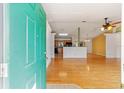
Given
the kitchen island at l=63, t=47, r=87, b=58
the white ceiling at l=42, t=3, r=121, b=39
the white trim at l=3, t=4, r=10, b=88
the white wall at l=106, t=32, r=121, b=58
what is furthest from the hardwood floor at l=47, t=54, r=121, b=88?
the white wall at l=106, t=32, r=121, b=58

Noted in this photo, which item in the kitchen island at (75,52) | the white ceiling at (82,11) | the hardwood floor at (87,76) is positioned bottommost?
the hardwood floor at (87,76)

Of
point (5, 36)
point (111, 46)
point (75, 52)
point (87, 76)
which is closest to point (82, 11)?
point (87, 76)

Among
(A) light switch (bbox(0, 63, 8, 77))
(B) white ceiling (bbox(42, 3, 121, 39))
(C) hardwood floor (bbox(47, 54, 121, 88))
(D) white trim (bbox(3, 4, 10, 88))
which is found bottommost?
(C) hardwood floor (bbox(47, 54, 121, 88))

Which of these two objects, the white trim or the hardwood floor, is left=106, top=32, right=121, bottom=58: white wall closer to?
the hardwood floor

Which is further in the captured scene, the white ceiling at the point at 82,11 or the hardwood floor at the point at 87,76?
the white ceiling at the point at 82,11

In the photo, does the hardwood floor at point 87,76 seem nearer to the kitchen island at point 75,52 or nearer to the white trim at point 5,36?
the white trim at point 5,36

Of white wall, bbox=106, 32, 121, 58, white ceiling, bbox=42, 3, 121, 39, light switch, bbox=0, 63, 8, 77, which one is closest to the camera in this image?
light switch, bbox=0, 63, 8, 77

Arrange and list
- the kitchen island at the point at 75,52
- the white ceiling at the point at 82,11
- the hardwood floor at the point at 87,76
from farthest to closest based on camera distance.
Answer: the kitchen island at the point at 75,52, the white ceiling at the point at 82,11, the hardwood floor at the point at 87,76

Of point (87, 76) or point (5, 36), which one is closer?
point (5, 36)

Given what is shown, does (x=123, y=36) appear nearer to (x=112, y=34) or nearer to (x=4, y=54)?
(x=4, y=54)

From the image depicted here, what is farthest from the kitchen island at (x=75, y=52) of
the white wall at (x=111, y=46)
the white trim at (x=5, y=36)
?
the white trim at (x=5, y=36)

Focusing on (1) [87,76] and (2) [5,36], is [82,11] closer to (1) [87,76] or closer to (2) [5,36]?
(1) [87,76]

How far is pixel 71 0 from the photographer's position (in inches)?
48.6

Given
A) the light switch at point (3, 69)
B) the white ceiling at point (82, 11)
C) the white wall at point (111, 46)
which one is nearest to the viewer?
the light switch at point (3, 69)
